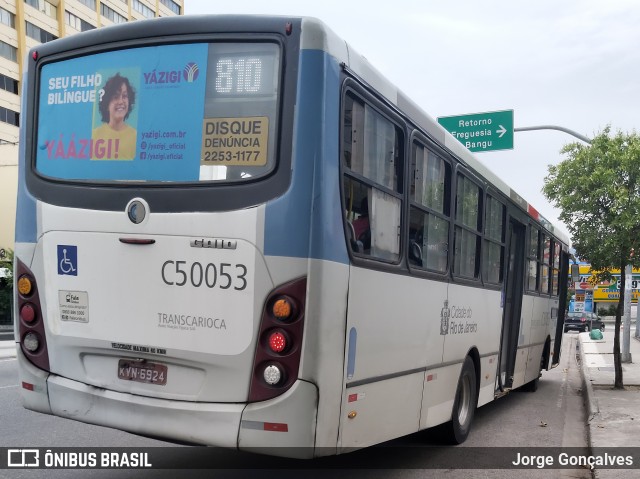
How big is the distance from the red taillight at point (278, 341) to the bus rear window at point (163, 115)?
965 mm

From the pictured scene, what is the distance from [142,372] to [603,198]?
32.2 ft

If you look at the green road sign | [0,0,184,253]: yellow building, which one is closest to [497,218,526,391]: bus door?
the green road sign

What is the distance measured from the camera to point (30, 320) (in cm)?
502

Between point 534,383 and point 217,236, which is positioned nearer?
point 217,236

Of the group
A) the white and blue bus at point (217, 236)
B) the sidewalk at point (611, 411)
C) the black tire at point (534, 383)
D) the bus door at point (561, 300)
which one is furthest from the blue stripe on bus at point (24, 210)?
the bus door at point (561, 300)

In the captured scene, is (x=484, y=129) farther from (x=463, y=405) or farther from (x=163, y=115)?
(x=163, y=115)

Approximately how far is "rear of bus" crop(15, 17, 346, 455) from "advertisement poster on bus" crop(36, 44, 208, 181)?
11 millimetres

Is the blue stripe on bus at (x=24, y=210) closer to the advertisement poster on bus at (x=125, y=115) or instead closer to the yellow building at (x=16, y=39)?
the advertisement poster on bus at (x=125, y=115)

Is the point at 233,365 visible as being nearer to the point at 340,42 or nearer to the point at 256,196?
the point at 256,196

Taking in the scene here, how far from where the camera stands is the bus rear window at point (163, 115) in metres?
4.49

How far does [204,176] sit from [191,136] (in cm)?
28

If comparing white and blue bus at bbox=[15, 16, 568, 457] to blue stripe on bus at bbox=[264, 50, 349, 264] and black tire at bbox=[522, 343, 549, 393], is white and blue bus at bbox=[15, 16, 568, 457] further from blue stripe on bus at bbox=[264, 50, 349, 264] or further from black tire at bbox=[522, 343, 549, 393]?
black tire at bbox=[522, 343, 549, 393]

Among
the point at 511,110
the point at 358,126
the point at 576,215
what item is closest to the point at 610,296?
the point at 511,110

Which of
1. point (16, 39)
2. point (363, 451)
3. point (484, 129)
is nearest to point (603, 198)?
point (484, 129)
